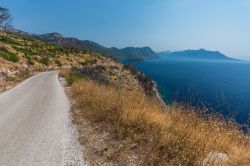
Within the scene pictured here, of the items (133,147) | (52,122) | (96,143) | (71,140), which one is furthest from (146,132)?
(52,122)

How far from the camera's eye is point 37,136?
823 centimetres

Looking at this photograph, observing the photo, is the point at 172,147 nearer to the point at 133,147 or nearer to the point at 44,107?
the point at 133,147

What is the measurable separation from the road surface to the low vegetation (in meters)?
1.30

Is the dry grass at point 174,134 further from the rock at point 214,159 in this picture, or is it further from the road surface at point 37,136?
the road surface at point 37,136

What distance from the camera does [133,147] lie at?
6.93 meters

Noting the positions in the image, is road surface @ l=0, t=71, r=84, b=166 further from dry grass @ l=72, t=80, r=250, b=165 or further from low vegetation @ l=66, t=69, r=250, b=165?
dry grass @ l=72, t=80, r=250, b=165

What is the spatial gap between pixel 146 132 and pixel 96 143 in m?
1.37

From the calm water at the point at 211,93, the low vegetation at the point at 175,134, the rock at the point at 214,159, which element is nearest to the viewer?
the rock at the point at 214,159

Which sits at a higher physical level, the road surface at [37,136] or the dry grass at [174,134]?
the dry grass at [174,134]

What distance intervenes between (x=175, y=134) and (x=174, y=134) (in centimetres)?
2

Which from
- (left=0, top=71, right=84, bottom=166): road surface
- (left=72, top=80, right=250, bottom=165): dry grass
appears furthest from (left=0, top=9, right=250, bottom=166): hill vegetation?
(left=0, top=71, right=84, bottom=166): road surface

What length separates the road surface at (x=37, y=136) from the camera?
6324mm

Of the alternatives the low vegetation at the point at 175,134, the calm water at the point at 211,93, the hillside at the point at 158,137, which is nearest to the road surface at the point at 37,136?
the hillside at the point at 158,137

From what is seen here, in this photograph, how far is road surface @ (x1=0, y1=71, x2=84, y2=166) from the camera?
6324 mm
